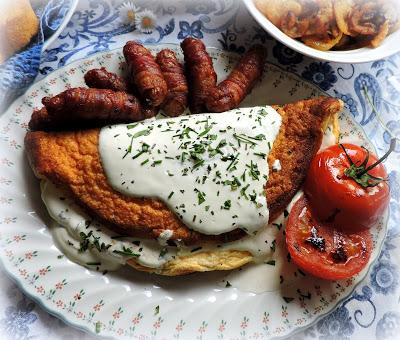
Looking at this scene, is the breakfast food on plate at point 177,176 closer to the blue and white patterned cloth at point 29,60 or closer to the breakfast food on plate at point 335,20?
the blue and white patterned cloth at point 29,60

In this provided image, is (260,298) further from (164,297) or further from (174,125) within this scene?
(174,125)

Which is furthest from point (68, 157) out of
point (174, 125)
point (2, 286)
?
point (2, 286)

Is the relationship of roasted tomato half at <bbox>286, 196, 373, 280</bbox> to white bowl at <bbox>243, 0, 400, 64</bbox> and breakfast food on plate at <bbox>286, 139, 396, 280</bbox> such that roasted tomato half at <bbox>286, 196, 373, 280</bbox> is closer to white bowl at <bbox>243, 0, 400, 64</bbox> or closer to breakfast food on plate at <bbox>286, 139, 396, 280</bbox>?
breakfast food on plate at <bbox>286, 139, 396, 280</bbox>

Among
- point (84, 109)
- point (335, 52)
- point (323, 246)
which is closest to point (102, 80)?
point (84, 109)

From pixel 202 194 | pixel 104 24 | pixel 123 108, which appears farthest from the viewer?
pixel 104 24

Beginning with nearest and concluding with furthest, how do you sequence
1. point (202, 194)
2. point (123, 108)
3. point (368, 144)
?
point (202, 194), point (123, 108), point (368, 144)

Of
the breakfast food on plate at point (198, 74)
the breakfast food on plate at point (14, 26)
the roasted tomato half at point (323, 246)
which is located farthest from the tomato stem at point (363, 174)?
the breakfast food on plate at point (14, 26)

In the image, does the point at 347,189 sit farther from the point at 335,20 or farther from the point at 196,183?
the point at 335,20
